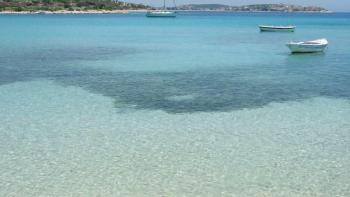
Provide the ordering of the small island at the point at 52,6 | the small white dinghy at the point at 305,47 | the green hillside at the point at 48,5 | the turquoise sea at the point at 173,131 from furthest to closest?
the green hillside at the point at 48,5 < the small island at the point at 52,6 < the small white dinghy at the point at 305,47 < the turquoise sea at the point at 173,131

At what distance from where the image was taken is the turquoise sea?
33.6 feet

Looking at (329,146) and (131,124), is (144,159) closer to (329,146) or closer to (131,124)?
(131,124)

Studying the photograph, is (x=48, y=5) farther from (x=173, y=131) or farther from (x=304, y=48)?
(x=173, y=131)

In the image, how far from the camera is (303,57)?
33594 millimetres

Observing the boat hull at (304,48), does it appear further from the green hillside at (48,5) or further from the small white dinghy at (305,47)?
the green hillside at (48,5)

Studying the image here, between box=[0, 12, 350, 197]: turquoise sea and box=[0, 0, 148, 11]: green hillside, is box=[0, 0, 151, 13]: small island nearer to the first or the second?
box=[0, 0, 148, 11]: green hillside

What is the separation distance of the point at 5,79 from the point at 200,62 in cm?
1259

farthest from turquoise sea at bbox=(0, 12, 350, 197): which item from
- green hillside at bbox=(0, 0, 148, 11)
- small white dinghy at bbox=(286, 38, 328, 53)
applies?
green hillside at bbox=(0, 0, 148, 11)

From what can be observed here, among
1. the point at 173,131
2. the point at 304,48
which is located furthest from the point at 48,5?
the point at 173,131

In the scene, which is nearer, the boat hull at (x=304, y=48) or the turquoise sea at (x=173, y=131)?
the turquoise sea at (x=173, y=131)

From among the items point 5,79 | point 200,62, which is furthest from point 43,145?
point 200,62

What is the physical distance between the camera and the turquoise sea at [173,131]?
10.2m

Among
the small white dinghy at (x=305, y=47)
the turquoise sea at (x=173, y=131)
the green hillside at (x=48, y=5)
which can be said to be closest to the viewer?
the turquoise sea at (x=173, y=131)

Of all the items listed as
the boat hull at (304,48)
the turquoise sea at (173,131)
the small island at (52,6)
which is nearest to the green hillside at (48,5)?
the small island at (52,6)
